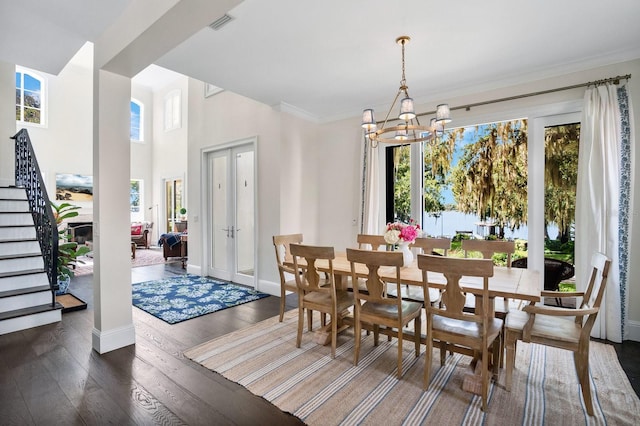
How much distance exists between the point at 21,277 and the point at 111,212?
196 centimetres

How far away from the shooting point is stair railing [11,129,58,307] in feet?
11.6

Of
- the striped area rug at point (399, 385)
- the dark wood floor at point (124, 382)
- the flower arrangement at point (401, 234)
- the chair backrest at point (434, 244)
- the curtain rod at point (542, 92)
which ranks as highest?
the curtain rod at point (542, 92)

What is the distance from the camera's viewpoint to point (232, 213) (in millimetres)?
5387

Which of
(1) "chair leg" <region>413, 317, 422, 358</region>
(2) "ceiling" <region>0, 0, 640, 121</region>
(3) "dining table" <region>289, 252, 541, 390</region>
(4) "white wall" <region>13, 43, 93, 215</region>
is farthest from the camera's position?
(4) "white wall" <region>13, 43, 93, 215</region>

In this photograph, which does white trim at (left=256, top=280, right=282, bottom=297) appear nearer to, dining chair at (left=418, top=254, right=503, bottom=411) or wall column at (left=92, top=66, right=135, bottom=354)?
wall column at (left=92, top=66, right=135, bottom=354)

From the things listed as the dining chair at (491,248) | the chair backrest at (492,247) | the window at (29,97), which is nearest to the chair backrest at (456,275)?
the dining chair at (491,248)

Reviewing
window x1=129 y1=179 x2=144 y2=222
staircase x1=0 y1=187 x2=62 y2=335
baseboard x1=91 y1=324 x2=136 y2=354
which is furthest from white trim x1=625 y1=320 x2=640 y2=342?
window x1=129 y1=179 x2=144 y2=222

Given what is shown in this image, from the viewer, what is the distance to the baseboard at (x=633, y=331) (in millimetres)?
3029

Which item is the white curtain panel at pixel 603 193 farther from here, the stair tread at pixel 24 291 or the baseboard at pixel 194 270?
the stair tread at pixel 24 291

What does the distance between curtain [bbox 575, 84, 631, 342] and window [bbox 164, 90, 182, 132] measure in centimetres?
1034

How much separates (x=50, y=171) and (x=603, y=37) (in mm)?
11481

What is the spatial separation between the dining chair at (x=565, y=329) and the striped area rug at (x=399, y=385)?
0.20 m

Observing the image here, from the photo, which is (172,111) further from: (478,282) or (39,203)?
(478,282)

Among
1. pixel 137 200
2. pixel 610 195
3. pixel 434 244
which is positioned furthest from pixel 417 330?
pixel 137 200
